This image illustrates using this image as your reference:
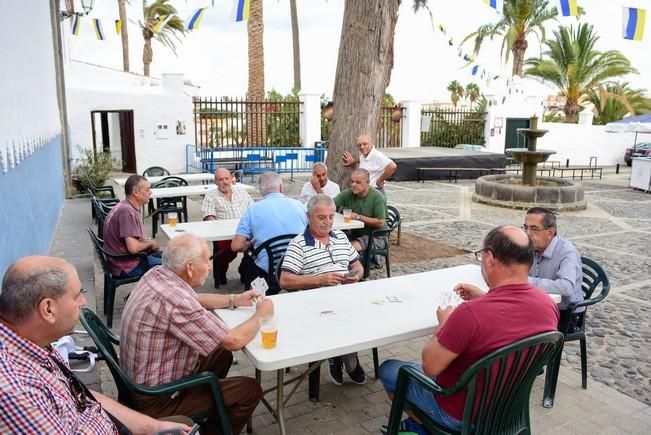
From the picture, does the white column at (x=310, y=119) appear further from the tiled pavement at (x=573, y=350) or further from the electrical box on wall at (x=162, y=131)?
the tiled pavement at (x=573, y=350)

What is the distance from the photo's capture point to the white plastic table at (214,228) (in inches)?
196

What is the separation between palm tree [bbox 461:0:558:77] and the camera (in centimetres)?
2462

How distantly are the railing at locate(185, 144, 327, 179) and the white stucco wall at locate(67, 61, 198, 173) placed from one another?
0.53m

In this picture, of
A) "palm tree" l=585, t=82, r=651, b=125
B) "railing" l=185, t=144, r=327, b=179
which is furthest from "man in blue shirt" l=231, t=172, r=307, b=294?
"palm tree" l=585, t=82, r=651, b=125

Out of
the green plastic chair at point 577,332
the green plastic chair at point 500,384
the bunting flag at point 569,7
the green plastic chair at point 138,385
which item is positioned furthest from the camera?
the bunting flag at point 569,7

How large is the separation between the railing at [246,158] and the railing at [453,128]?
6.51m

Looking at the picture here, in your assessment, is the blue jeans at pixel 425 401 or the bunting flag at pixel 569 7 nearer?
the blue jeans at pixel 425 401

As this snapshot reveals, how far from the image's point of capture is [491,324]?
215 cm

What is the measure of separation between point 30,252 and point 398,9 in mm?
5444

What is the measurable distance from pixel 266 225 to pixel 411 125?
16.4 m

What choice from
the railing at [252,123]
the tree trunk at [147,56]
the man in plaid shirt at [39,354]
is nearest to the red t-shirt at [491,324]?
the man in plaid shirt at [39,354]

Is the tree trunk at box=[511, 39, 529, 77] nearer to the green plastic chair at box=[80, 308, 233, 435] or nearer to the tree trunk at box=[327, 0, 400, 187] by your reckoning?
the tree trunk at box=[327, 0, 400, 187]

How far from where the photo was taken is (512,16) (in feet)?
82.0

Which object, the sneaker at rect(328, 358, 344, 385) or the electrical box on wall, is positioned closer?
the sneaker at rect(328, 358, 344, 385)
